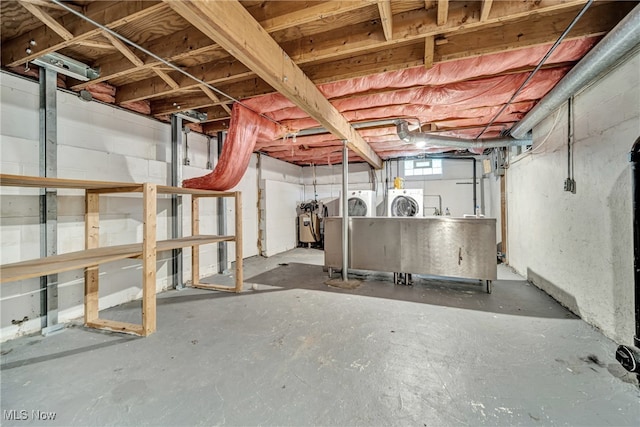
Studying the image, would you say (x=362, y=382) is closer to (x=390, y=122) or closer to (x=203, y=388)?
(x=203, y=388)

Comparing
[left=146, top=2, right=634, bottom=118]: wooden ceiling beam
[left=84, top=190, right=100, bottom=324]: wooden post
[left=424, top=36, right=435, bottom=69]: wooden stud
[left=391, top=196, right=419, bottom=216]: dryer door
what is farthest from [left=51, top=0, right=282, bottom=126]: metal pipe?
[left=391, top=196, right=419, bottom=216]: dryer door

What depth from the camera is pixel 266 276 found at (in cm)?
399

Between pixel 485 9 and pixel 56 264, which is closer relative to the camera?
pixel 485 9

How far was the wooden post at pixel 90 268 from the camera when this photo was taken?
7.73 feet

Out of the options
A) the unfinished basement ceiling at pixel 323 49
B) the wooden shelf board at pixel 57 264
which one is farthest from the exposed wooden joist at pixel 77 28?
the wooden shelf board at pixel 57 264

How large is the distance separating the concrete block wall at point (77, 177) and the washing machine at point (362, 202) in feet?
11.6

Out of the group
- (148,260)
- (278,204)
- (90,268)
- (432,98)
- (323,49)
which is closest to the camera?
(323,49)

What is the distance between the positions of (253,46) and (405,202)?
4880mm

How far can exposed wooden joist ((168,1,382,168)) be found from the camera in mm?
1257

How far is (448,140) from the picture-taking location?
400cm

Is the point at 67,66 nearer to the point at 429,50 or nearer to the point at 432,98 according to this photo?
the point at 429,50

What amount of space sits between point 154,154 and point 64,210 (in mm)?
1200

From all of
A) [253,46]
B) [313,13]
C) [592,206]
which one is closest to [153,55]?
[253,46]

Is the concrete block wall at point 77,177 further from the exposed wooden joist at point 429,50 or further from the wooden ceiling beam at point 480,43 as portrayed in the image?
the exposed wooden joist at point 429,50
